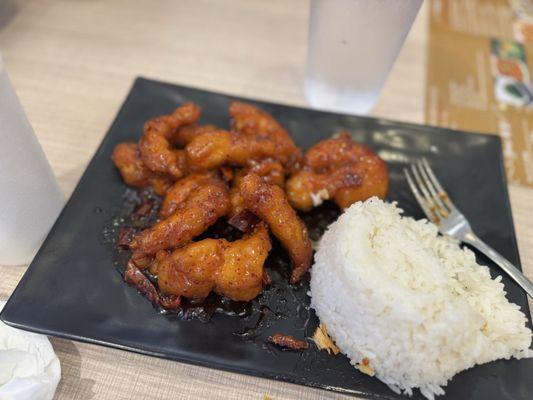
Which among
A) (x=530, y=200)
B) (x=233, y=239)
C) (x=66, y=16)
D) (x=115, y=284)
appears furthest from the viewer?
(x=66, y=16)

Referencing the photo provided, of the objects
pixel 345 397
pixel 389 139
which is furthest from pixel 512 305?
pixel 389 139

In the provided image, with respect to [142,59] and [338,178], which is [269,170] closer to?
[338,178]

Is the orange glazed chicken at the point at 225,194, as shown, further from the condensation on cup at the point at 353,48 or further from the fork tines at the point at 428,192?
the condensation on cup at the point at 353,48

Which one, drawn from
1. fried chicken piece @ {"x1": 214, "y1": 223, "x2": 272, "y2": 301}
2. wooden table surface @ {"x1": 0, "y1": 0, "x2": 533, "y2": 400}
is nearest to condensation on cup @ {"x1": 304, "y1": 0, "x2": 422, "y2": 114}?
wooden table surface @ {"x1": 0, "y1": 0, "x2": 533, "y2": 400}

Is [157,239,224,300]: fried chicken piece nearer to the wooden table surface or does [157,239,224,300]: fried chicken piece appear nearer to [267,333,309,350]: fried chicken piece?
[267,333,309,350]: fried chicken piece

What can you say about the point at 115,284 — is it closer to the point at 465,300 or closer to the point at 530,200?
the point at 465,300

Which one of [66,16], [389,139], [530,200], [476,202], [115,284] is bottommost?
[530,200]
